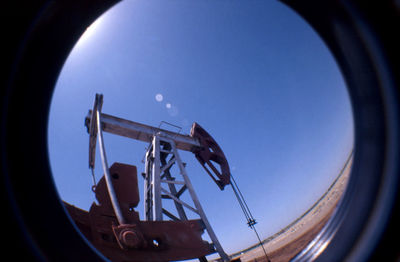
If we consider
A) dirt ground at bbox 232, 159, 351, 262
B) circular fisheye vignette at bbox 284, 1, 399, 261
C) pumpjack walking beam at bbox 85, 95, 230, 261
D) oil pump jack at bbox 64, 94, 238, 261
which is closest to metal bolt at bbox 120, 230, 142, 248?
oil pump jack at bbox 64, 94, 238, 261

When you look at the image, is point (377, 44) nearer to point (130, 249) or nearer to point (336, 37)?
point (336, 37)

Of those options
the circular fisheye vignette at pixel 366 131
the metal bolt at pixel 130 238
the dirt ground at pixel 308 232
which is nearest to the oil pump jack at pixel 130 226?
the metal bolt at pixel 130 238

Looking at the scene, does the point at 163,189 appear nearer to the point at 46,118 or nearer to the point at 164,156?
the point at 164,156

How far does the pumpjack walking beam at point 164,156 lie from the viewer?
325 cm

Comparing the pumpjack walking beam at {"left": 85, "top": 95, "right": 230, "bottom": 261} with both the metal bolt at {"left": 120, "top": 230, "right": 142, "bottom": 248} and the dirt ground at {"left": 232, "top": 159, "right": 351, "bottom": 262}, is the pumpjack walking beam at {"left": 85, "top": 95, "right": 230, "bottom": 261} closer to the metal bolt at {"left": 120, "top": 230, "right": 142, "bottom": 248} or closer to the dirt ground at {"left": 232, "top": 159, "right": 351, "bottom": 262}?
the metal bolt at {"left": 120, "top": 230, "right": 142, "bottom": 248}

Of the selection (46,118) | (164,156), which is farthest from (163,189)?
(46,118)

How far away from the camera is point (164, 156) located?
4949 mm

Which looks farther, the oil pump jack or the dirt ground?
the dirt ground

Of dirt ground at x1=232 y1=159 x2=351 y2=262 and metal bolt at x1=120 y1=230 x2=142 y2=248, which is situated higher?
metal bolt at x1=120 y1=230 x2=142 y2=248

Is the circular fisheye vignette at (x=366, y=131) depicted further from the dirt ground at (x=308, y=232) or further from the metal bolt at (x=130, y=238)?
the metal bolt at (x=130, y=238)

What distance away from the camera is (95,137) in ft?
13.1

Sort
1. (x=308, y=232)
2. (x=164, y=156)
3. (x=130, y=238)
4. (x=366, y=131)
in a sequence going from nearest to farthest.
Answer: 1. (x=366, y=131)
2. (x=130, y=238)
3. (x=308, y=232)
4. (x=164, y=156)

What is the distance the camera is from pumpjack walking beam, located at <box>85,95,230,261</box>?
325 centimetres

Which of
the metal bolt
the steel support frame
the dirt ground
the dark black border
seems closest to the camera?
the dark black border
